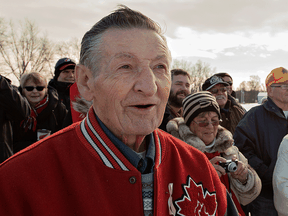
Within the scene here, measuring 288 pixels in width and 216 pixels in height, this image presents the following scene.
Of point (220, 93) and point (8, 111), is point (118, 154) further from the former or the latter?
point (220, 93)

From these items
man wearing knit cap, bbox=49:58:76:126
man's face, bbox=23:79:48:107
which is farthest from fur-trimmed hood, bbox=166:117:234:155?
man wearing knit cap, bbox=49:58:76:126

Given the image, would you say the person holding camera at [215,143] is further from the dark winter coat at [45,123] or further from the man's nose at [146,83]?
the dark winter coat at [45,123]

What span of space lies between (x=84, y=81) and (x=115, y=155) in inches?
17.0

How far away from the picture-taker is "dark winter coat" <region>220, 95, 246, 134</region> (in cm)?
399

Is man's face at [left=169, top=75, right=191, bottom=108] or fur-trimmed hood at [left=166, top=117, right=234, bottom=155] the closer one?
fur-trimmed hood at [left=166, top=117, right=234, bottom=155]

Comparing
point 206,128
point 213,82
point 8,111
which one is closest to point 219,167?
point 206,128

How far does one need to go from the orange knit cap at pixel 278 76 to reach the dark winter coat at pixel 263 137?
291 mm

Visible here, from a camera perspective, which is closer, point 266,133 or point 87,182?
point 87,182

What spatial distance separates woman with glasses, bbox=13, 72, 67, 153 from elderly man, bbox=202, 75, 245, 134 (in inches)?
102

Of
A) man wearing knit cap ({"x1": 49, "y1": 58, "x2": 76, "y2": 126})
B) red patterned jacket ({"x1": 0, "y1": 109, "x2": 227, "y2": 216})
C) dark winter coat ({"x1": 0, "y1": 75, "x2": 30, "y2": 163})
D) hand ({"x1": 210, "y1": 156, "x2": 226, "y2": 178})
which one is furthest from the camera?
man wearing knit cap ({"x1": 49, "y1": 58, "x2": 76, "y2": 126})

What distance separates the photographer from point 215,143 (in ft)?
8.24

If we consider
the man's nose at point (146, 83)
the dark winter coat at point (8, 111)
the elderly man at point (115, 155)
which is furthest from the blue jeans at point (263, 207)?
the dark winter coat at point (8, 111)

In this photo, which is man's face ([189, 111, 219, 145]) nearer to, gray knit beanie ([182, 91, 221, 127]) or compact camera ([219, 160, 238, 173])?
gray knit beanie ([182, 91, 221, 127])

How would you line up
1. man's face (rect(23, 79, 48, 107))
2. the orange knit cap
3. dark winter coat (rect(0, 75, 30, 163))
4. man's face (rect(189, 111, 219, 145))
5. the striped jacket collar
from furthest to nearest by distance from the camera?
man's face (rect(23, 79, 48, 107)), the orange knit cap, dark winter coat (rect(0, 75, 30, 163)), man's face (rect(189, 111, 219, 145)), the striped jacket collar
